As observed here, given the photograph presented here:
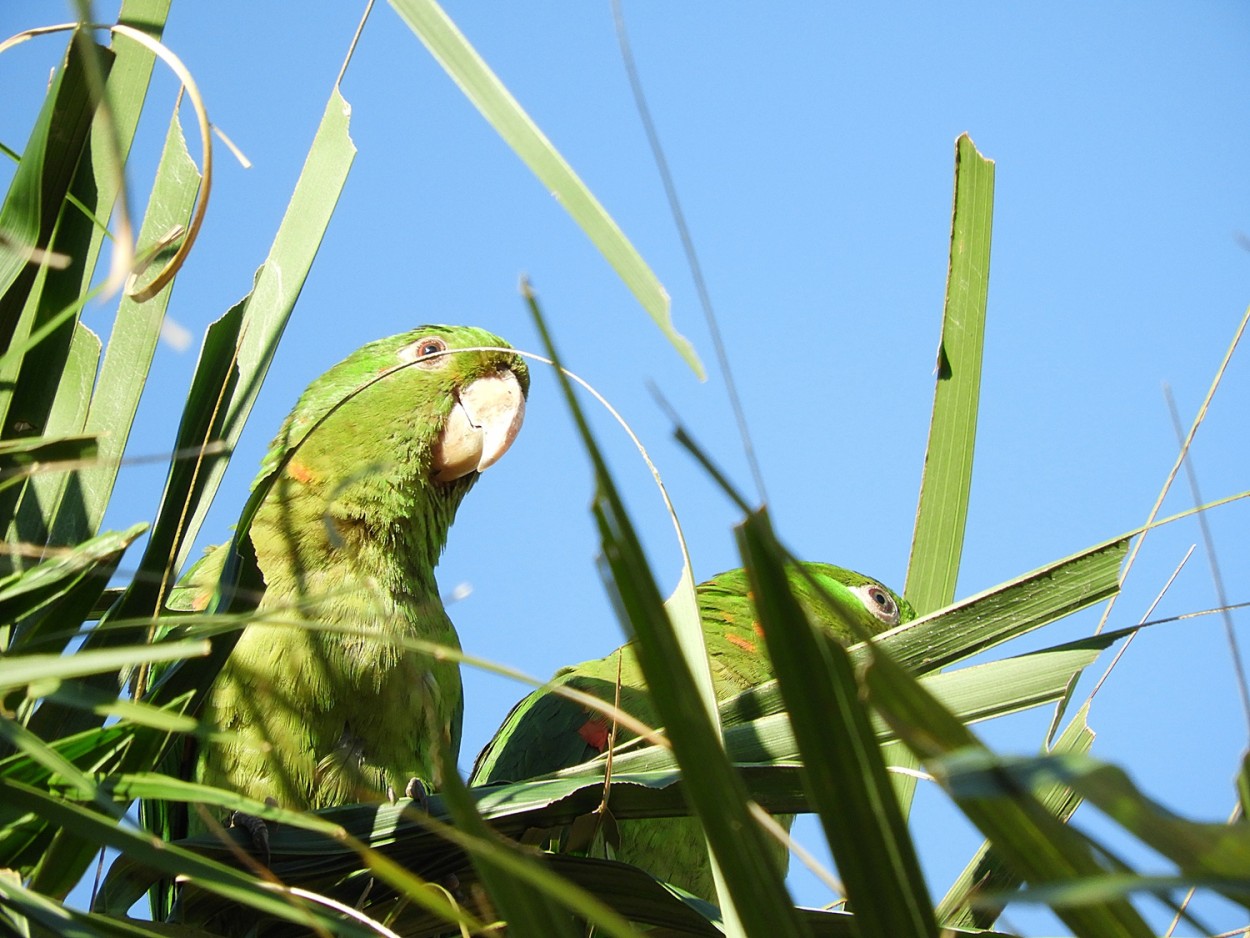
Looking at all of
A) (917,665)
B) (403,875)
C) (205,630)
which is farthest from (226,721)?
(403,875)

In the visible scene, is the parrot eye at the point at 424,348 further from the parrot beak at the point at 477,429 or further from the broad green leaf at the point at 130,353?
the broad green leaf at the point at 130,353

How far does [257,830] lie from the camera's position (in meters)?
1.36

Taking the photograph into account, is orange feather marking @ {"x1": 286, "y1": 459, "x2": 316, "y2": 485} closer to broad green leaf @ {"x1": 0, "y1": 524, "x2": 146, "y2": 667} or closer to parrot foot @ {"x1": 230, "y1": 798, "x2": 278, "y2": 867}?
parrot foot @ {"x1": 230, "y1": 798, "x2": 278, "y2": 867}

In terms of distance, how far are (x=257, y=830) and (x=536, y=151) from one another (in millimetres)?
906

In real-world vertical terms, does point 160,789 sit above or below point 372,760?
below

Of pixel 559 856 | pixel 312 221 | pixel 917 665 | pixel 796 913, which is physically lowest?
pixel 796 913

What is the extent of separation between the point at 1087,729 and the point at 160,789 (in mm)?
1321

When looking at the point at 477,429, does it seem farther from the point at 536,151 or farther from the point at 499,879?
the point at 499,879

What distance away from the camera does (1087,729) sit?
1.74 metres

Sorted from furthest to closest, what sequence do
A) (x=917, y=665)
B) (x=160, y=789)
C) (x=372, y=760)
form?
(x=372, y=760) < (x=917, y=665) < (x=160, y=789)

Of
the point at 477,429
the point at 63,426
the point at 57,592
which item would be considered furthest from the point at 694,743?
the point at 477,429

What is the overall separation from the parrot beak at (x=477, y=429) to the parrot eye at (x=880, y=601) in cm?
145

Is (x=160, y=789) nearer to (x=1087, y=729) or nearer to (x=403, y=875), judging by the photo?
(x=403, y=875)

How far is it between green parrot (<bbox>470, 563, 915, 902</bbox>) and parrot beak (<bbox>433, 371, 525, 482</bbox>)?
1.78ft
